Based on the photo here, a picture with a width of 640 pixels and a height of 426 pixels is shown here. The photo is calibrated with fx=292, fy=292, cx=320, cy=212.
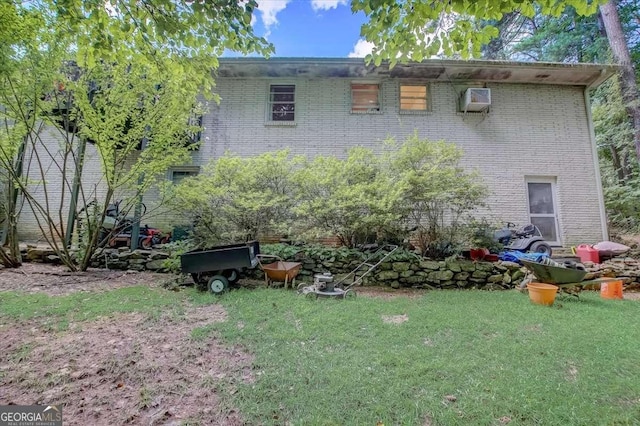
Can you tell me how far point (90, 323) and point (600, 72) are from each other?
519 inches

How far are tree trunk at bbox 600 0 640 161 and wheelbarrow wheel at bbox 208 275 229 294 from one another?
39.9ft

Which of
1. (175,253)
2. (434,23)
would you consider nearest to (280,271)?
(175,253)

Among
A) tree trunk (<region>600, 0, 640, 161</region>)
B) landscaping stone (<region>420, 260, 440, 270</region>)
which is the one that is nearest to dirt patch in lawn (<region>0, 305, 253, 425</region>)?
landscaping stone (<region>420, 260, 440, 270</region>)

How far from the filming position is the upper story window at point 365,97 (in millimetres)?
9305

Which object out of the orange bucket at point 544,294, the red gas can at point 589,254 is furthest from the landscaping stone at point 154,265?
the red gas can at point 589,254

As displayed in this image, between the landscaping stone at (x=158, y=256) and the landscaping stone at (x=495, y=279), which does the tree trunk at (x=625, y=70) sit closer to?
the landscaping stone at (x=495, y=279)

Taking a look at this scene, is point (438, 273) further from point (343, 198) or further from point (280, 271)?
point (280, 271)

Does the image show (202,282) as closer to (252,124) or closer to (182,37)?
(182,37)

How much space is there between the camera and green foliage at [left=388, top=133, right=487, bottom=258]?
5.97m

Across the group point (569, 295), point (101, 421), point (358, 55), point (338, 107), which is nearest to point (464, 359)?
point (101, 421)

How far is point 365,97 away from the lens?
369 inches

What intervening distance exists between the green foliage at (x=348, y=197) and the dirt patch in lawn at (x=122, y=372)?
3293 millimetres

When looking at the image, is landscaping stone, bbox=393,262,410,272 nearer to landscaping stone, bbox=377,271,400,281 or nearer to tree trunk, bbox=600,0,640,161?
landscaping stone, bbox=377,271,400,281

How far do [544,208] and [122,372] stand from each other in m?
10.5
